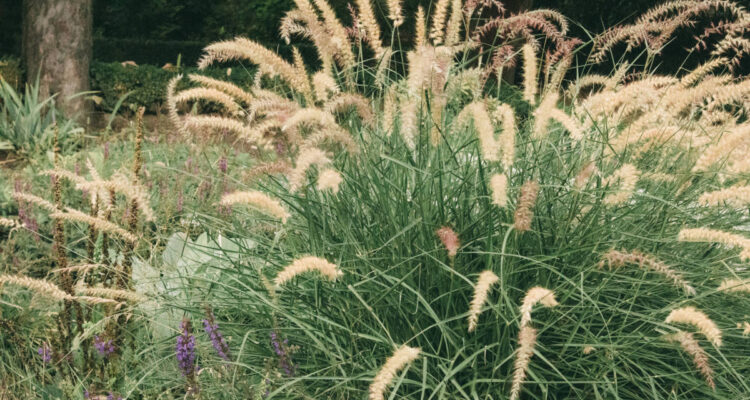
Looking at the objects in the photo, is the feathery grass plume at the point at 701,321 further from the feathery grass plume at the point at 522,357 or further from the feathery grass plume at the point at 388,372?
the feathery grass plume at the point at 388,372

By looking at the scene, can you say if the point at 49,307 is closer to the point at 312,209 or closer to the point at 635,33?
the point at 312,209

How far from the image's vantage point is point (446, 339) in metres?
2.11

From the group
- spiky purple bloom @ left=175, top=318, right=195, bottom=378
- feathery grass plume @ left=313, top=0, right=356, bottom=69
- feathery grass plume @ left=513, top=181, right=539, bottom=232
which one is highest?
feathery grass plume @ left=313, top=0, right=356, bottom=69

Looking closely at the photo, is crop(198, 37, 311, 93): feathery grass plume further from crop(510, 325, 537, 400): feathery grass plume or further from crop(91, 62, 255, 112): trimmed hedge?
crop(91, 62, 255, 112): trimmed hedge

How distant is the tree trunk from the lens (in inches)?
312

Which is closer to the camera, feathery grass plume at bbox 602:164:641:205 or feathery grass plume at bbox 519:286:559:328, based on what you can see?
feathery grass plume at bbox 519:286:559:328

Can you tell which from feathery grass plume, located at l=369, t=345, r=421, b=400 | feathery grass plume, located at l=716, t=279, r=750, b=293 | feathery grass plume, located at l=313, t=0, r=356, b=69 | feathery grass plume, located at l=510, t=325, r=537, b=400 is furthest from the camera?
feathery grass plume, located at l=313, t=0, r=356, b=69

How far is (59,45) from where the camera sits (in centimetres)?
799

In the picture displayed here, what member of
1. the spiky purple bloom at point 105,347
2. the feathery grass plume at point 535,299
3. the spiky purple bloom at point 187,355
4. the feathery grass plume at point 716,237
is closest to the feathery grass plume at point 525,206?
the feathery grass plume at point 535,299

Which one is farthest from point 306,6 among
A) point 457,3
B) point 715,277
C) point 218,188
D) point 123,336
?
point 218,188

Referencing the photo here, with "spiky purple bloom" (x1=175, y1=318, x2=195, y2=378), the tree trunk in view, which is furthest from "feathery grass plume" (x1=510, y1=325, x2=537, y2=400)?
the tree trunk

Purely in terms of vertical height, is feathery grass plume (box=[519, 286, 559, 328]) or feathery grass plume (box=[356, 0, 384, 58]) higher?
feathery grass plume (box=[356, 0, 384, 58])

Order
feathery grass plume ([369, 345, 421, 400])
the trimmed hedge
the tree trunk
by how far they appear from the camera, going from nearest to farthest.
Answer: feathery grass plume ([369, 345, 421, 400]), the tree trunk, the trimmed hedge

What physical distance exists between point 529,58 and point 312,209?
2.94 feet
